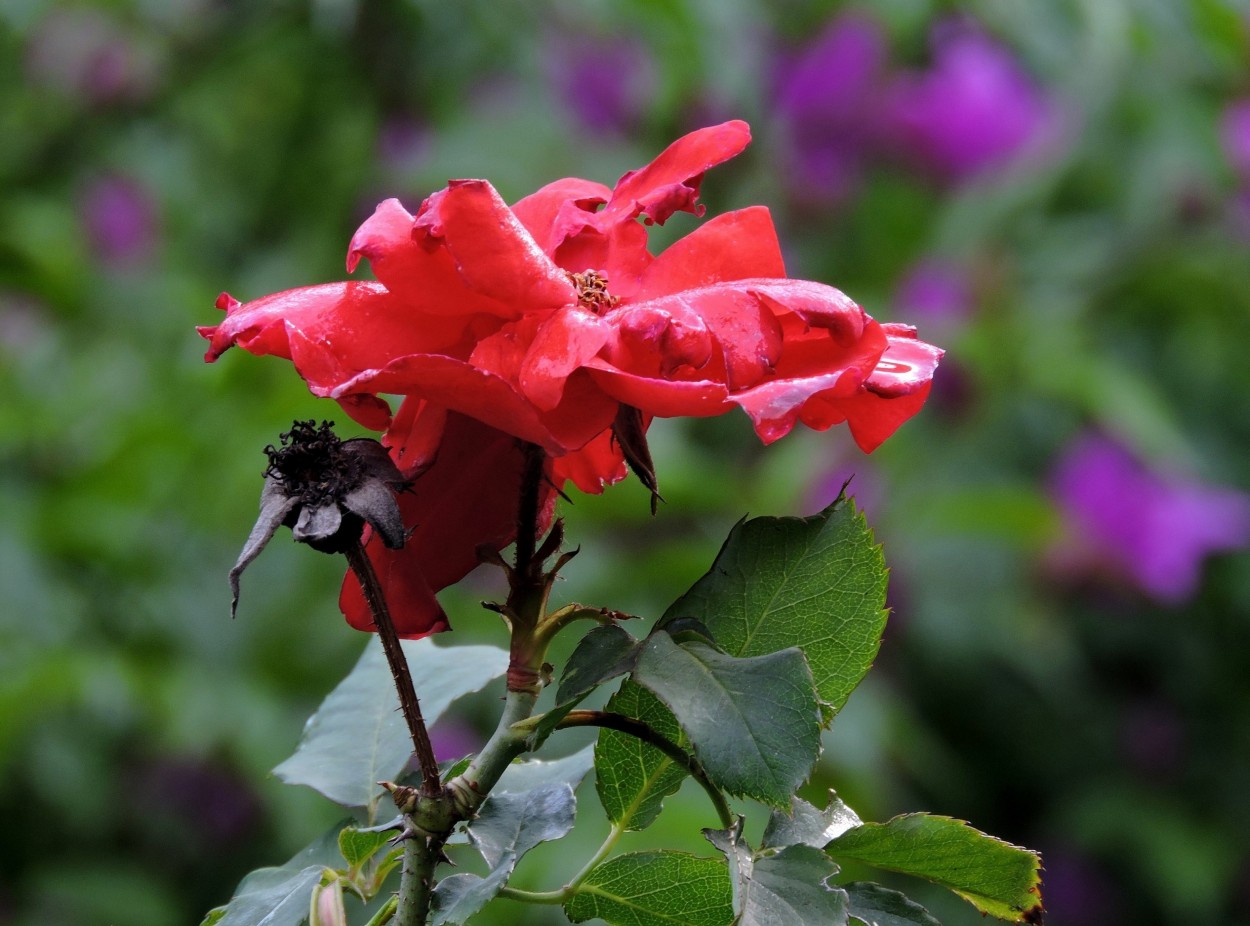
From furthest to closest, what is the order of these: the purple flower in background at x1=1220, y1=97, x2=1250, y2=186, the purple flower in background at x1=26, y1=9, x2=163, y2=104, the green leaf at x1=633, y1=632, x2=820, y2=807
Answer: the purple flower in background at x1=1220, y1=97, x2=1250, y2=186 < the purple flower in background at x1=26, y1=9, x2=163, y2=104 < the green leaf at x1=633, y1=632, x2=820, y2=807

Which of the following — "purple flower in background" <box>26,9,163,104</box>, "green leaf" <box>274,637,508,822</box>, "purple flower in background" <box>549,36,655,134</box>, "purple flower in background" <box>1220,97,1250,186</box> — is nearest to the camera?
"green leaf" <box>274,637,508,822</box>

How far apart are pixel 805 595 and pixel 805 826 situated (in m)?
0.06

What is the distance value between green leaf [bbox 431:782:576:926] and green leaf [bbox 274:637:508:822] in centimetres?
5

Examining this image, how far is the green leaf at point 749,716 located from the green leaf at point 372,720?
11cm

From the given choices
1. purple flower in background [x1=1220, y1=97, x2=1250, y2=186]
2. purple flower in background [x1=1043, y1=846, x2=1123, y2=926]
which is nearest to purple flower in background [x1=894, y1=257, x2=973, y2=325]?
purple flower in background [x1=1220, y1=97, x2=1250, y2=186]

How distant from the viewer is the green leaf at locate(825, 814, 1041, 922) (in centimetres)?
34

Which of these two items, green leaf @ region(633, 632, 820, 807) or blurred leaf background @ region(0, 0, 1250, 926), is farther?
blurred leaf background @ region(0, 0, 1250, 926)

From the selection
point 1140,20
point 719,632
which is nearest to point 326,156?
point 1140,20

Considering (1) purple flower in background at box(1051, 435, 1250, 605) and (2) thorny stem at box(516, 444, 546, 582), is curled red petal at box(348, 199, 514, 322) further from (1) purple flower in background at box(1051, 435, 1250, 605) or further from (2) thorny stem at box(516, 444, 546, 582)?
(1) purple flower in background at box(1051, 435, 1250, 605)

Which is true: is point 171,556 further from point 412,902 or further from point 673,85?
point 412,902

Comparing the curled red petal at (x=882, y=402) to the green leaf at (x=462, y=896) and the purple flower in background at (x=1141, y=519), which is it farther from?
the purple flower in background at (x=1141, y=519)

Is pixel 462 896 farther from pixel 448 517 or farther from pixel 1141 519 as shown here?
pixel 1141 519

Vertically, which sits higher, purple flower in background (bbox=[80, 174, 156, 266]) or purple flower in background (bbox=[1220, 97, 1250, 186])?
purple flower in background (bbox=[80, 174, 156, 266])

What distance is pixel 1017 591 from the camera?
1.75 m
